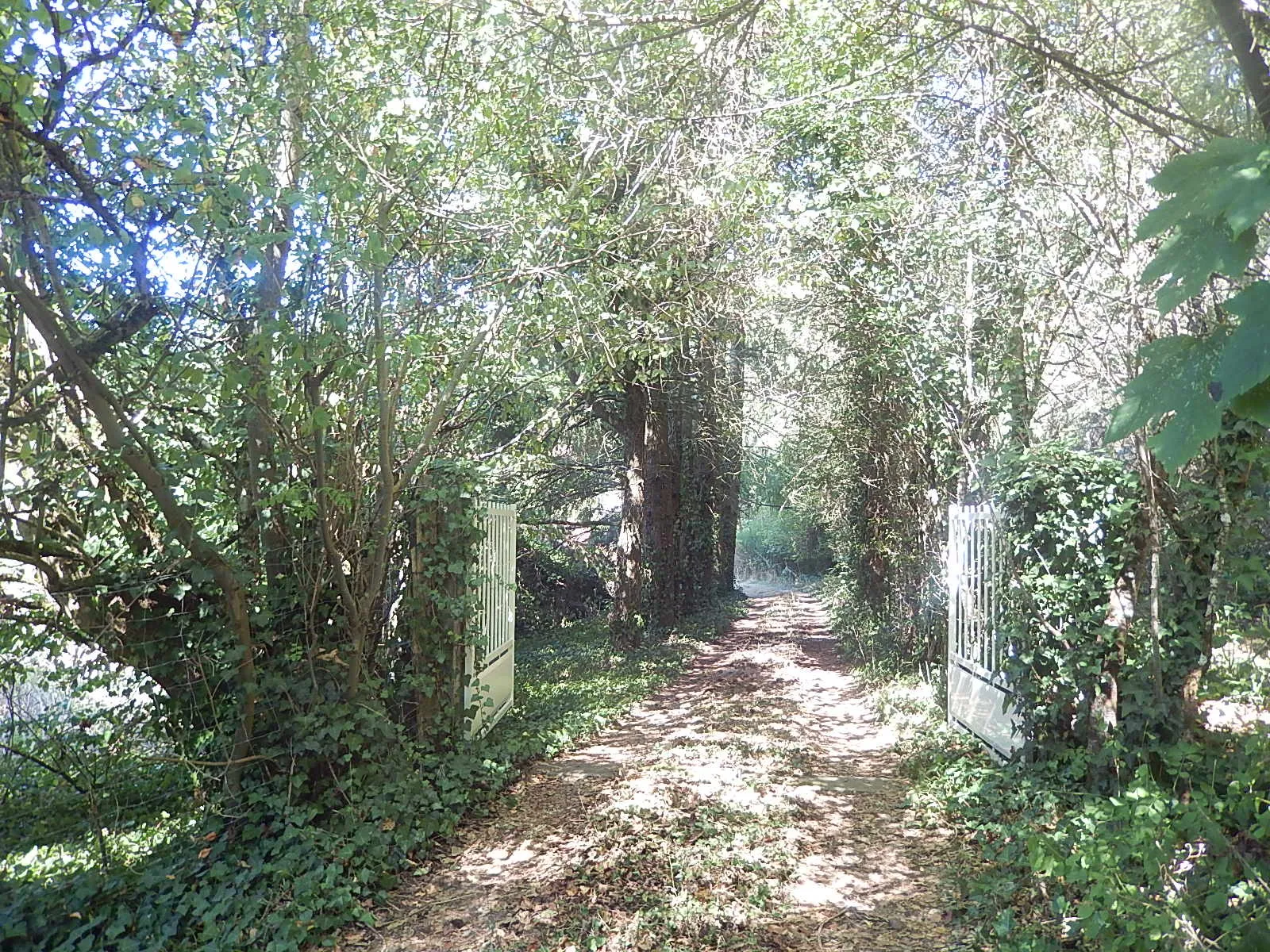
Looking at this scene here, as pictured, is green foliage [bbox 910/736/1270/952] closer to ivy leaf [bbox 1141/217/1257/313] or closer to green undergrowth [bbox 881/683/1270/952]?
green undergrowth [bbox 881/683/1270/952]

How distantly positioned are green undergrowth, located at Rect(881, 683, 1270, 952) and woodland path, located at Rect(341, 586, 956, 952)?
311 mm

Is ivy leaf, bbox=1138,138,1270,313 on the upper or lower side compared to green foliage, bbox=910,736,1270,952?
upper

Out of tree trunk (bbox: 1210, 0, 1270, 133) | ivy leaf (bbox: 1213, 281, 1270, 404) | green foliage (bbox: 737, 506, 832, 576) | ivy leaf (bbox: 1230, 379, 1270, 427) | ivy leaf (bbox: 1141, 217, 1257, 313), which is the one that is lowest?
green foliage (bbox: 737, 506, 832, 576)

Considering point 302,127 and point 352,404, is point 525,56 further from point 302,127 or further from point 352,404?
point 352,404

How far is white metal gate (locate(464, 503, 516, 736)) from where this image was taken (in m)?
7.52

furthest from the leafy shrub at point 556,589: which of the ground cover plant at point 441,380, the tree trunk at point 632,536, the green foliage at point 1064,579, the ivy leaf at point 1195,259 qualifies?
the ivy leaf at point 1195,259

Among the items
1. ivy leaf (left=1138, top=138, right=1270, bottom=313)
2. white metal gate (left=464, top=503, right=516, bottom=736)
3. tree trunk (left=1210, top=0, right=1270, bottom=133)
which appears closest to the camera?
ivy leaf (left=1138, top=138, right=1270, bottom=313)

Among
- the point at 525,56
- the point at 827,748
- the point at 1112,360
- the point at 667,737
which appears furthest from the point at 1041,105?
the point at 667,737

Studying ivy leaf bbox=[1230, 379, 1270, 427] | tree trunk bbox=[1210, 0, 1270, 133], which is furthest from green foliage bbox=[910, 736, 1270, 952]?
tree trunk bbox=[1210, 0, 1270, 133]

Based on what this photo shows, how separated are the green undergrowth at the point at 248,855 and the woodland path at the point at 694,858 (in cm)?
25

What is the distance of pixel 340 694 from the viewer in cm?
578

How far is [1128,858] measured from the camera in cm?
378

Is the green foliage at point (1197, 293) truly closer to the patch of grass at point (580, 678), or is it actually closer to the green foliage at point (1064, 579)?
the green foliage at point (1064, 579)

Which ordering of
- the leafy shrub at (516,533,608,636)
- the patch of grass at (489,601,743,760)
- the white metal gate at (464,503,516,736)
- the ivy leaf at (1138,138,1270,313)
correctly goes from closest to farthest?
1. the ivy leaf at (1138,138,1270,313)
2. the white metal gate at (464,503,516,736)
3. the patch of grass at (489,601,743,760)
4. the leafy shrub at (516,533,608,636)
